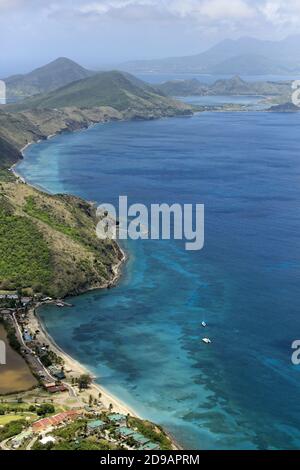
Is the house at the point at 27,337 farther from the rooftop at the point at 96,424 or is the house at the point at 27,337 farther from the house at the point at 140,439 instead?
the house at the point at 140,439

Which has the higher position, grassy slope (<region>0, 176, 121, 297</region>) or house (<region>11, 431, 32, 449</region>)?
grassy slope (<region>0, 176, 121, 297</region>)

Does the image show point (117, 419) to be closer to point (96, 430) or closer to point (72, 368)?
point (96, 430)

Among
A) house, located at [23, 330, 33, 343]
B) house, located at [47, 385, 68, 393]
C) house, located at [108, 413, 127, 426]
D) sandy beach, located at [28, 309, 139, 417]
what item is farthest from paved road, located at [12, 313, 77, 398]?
house, located at [108, 413, 127, 426]

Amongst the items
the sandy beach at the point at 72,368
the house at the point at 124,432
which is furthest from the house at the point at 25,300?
the house at the point at 124,432

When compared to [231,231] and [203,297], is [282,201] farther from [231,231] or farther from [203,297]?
[203,297]

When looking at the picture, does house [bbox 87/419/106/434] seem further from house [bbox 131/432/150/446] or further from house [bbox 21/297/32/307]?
house [bbox 21/297/32/307]

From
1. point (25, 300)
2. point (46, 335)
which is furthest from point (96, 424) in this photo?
point (25, 300)
